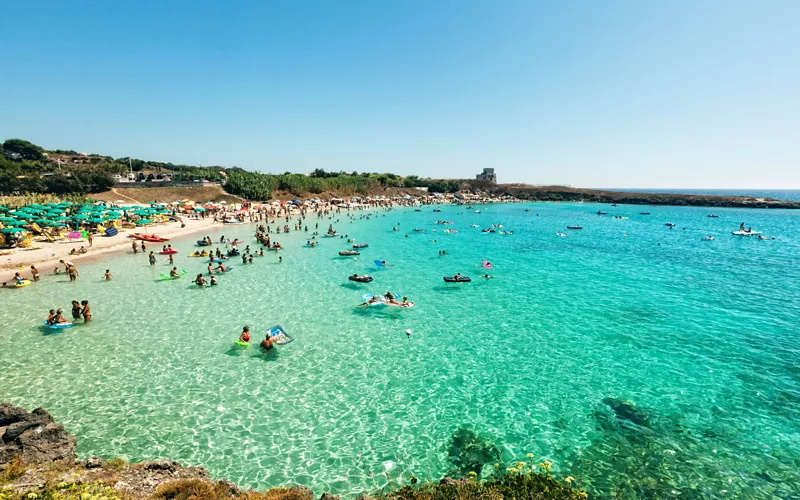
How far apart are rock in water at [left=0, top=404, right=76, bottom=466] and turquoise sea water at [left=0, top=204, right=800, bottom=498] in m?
0.71

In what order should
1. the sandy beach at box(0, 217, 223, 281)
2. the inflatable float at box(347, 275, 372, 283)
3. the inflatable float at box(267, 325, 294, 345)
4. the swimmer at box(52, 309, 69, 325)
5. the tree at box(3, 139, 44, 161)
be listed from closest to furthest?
the inflatable float at box(267, 325, 294, 345) < the swimmer at box(52, 309, 69, 325) < the inflatable float at box(347, 275, 372, 283) < the sandy beach at box(0, 217, 223, 281) < the tree at box(3, 139, 44, 161)

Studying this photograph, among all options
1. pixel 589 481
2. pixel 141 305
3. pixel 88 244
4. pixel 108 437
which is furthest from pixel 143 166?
pixel 589 481

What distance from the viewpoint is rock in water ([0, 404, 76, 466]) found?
976 centimetres

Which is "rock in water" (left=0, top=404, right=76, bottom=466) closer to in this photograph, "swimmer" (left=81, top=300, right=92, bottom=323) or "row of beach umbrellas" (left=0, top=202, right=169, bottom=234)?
"swimmer" (left=81, top=300, right=92, bottom=323)

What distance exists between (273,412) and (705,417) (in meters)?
16.7

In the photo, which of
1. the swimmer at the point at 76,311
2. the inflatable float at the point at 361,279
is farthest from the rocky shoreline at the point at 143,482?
the inflatable float at the point at 361,279

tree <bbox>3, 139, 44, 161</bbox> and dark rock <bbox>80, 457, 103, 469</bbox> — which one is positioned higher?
tree <bbox>3, 139, 44, 161</bbox>

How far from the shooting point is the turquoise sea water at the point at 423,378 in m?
11.3

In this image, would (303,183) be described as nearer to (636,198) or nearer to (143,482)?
(143,482)

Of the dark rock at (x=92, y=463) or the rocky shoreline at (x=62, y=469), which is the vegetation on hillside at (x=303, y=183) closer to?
the rocky shoreline at (x=62, y=469)

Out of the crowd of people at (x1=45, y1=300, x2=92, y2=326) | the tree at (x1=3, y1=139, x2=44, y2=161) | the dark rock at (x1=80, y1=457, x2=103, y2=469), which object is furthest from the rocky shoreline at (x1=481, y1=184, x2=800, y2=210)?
the tree at (x1=3, y1=139, x2=44, y2=161)

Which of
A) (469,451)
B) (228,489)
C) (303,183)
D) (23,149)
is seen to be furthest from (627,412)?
(23,149)

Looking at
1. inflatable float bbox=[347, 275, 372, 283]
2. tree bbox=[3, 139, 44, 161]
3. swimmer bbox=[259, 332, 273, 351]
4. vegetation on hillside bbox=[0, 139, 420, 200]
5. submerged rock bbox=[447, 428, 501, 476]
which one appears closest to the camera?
submerged rock bbox=[447, 428, 501, 476]

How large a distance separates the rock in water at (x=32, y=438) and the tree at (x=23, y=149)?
162m
